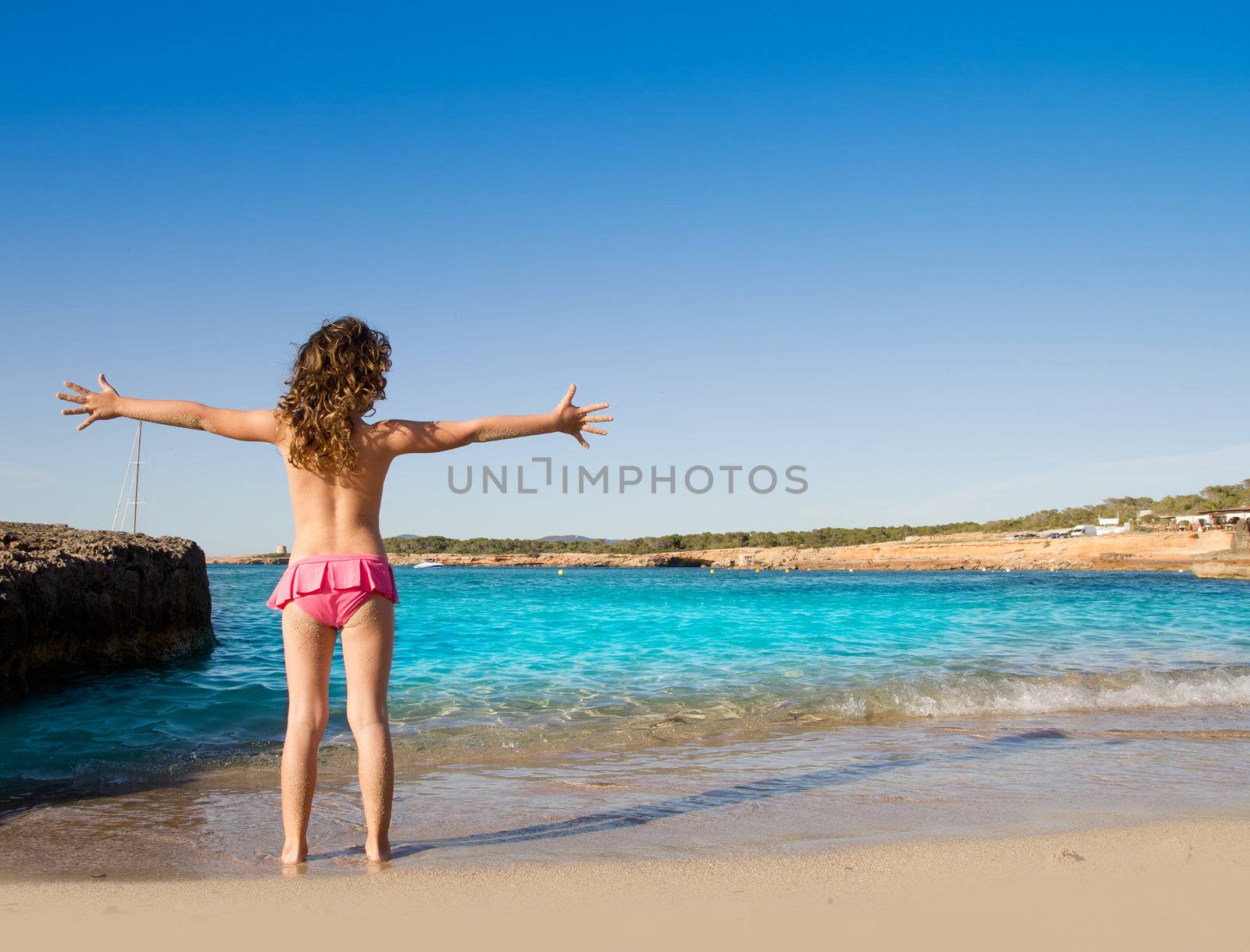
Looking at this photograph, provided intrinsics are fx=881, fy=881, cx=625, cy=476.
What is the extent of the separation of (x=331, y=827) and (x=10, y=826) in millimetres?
1564

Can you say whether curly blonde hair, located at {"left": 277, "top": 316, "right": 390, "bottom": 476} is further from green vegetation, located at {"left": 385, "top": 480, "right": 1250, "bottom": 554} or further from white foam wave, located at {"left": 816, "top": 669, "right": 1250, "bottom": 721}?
green vegetation, located at {"left": 385, "top": 480, "right": 1250, "bottom": 554}

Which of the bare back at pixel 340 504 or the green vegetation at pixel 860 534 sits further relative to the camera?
the green vegetation at pixel 860 534

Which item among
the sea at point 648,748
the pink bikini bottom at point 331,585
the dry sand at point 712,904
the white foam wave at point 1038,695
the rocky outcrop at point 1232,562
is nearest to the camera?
the dry sand at point 712,904

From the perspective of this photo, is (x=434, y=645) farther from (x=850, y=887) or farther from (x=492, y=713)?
(x=850, y=887)

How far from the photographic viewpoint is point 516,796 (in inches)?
195

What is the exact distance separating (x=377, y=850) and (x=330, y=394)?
1846mm

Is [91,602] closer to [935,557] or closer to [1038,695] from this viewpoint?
[1038,695]

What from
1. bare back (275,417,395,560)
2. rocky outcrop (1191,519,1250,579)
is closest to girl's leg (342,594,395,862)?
bare back (275,417,395,560)

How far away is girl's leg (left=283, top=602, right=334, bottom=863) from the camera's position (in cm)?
354

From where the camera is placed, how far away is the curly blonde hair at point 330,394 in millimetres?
3535

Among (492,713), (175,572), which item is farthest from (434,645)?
(492,713)

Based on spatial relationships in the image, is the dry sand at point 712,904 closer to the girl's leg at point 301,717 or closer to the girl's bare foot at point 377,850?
the girl's bare foot at point 377,850

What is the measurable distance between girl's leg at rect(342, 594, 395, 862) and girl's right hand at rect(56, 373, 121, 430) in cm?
144

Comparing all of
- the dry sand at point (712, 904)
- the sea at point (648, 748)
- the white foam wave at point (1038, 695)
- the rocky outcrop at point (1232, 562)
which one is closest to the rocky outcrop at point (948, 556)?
the rocky outcrop at point (1232, 562)
